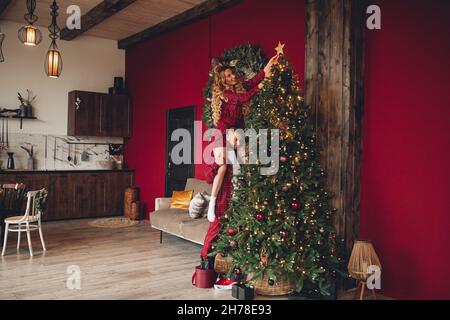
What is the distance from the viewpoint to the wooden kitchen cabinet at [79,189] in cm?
750

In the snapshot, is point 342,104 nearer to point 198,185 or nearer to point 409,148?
point 409,148

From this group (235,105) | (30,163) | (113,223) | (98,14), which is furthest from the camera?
(30,163)

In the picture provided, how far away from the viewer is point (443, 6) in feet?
11.6

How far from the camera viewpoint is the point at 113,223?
24.9 feet

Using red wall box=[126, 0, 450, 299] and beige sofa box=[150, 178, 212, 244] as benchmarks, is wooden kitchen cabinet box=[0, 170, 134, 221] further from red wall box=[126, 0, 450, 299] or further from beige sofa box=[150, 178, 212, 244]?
red wall box=[126, 0, 450, 299]

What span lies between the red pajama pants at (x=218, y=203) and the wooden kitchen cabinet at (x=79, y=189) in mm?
4405

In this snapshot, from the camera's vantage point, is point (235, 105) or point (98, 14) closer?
point (235, 105)

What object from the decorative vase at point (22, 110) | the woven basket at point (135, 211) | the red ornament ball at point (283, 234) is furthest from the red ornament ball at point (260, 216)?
the decorative vase at point (22, 110)

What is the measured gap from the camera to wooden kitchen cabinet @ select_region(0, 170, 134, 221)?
7.50m

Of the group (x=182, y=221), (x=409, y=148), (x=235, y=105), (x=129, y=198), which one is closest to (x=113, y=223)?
(x=129, y=198)

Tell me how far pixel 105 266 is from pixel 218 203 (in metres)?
1.56

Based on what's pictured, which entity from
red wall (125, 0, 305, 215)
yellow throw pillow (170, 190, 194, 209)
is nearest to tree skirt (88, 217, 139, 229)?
red wall (125, 0, 305, 215)

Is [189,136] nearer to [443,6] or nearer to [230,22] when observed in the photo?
[230,22]
